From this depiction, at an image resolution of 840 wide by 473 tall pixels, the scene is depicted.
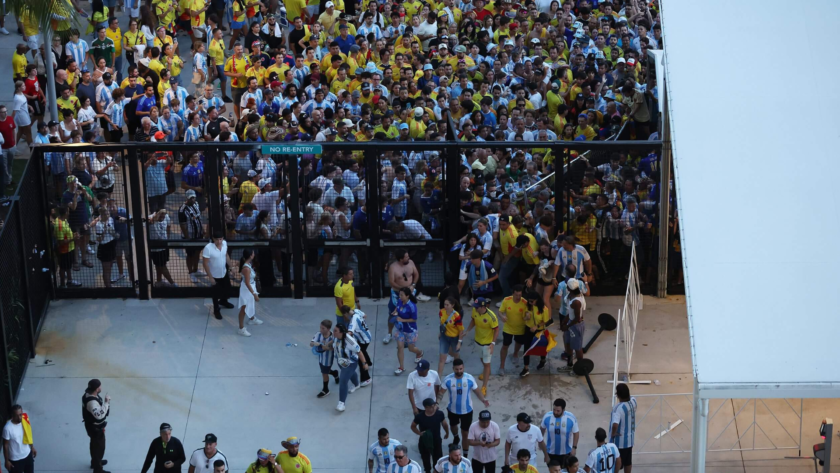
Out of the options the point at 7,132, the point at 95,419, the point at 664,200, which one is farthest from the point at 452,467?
the point at 7,132

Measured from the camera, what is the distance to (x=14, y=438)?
13.4 m

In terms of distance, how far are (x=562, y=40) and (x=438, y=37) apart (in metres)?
2.57

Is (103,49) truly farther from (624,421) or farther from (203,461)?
(624,421)

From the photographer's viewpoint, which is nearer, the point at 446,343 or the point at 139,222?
the point at 446,343

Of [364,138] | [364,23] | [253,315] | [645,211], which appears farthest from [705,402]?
[364,23]

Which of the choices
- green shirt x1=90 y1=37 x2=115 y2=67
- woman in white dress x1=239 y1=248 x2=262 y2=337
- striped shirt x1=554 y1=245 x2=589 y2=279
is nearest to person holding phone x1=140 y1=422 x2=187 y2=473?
woman in white dress x1=239 y1=248 x2=262 y2=337

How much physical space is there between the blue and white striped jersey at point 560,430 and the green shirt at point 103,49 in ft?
45.3

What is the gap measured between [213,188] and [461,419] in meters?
5.50

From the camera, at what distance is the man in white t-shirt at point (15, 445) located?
1343cm

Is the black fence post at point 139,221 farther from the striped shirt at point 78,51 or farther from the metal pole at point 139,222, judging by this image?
the striped shirt at point 78,51

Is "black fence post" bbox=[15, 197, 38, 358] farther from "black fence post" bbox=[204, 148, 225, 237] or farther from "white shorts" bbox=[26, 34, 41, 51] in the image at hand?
"white shorts" bbox=[26, 34, 41, 51]

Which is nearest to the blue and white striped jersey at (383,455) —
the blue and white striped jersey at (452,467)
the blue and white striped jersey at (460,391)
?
the blue and white striped jersey at (452,467)

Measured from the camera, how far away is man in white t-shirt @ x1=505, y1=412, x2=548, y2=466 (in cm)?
1299

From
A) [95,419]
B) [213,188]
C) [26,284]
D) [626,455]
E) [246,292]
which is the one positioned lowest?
[626,455]
